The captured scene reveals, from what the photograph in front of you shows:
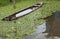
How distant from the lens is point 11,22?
369 inches

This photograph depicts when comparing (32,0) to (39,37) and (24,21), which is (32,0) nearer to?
(24,21)

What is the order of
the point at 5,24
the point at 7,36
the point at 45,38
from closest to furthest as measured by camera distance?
the point at 45,38
the point at 7,36
the point at 5,24

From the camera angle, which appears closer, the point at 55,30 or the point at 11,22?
the point at 55,30

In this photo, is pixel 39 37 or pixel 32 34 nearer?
pixel 39 37

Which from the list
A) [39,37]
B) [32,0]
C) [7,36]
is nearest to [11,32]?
[7,36]

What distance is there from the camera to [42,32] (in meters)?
7.53

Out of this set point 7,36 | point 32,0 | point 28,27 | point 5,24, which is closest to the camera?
point 7,36

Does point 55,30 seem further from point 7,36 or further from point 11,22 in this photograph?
point 11,22

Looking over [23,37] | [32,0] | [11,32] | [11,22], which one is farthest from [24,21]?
[32,0]

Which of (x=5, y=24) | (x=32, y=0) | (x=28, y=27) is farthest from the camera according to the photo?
(x=32, y=0)

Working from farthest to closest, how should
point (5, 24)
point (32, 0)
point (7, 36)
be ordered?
point (32, 0) < point (5, 24) < point (7, 36)

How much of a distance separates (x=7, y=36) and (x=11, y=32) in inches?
18.3

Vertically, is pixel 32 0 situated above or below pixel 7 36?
above

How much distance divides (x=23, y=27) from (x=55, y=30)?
151 cm
